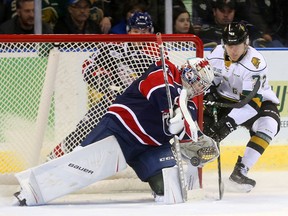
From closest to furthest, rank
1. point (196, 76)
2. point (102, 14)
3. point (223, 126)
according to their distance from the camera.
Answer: point (196, 76), point (223, 126), point (102, 14)

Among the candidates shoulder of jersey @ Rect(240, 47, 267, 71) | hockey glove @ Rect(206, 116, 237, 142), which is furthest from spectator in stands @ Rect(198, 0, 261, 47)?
hockey glove @ Rect(206, 116, 237, 142)

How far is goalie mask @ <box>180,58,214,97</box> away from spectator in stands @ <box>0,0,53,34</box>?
69.3 inches

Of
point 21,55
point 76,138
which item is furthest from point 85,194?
point 21,55

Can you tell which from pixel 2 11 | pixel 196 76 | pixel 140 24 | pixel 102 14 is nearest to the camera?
pixel 196 76

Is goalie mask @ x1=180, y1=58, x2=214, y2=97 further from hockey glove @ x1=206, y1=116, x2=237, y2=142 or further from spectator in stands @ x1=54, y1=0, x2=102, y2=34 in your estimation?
spectator in stands @ x1=54, y1=0, x2=102, y2=34

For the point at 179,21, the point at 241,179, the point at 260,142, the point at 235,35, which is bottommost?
the point at 241,179

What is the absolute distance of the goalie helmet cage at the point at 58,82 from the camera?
634 centimetres

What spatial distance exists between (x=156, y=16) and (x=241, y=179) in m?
1.51

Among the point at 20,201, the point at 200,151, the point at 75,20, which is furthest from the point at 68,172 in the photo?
the point at 75,20

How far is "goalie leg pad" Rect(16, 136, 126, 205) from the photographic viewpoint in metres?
5.82

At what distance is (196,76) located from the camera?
18.9 ft

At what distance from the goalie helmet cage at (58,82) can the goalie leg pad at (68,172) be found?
480 millimetres

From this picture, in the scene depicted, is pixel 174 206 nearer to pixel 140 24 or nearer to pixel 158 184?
pixel 158 184

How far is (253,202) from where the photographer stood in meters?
5.91
